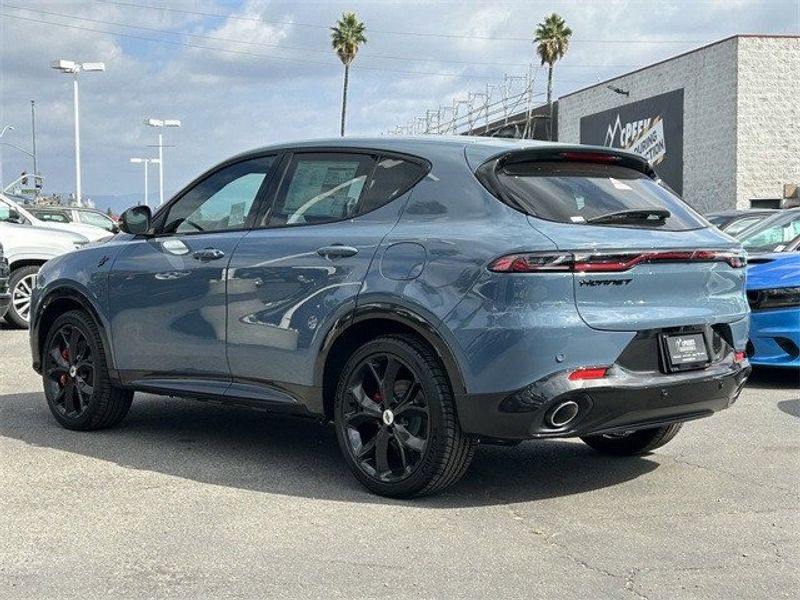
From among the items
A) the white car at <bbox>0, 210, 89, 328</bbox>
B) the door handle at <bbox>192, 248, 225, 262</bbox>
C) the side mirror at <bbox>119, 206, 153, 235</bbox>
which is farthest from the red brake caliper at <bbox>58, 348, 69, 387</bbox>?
the white car at <bbox>0, 210, 89, 328</bbox>

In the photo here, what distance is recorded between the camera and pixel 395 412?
4.97m

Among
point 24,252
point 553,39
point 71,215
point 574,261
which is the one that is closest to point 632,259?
point 574,261

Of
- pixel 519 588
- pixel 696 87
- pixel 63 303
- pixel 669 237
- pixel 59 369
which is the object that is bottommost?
pixel 519 588

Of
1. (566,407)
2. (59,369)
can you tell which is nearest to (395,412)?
(566,407)

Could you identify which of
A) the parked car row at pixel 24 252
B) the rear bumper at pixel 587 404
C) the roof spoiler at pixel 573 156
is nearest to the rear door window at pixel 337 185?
the roof spoiler at pixel 573 156

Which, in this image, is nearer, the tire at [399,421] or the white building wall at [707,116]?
the tire at [399,421]

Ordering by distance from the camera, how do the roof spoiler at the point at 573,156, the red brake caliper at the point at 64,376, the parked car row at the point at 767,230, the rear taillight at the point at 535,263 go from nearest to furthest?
the rear taillight at the point at 535,263 < the roof spoiler at the point at 573,156 < the red brake caliper at the point at 64,376 < the parked car row at the point at 767,230

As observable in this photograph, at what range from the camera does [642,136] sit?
1331 inches

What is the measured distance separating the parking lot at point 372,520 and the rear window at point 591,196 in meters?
1.38

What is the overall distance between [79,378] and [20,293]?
25.0 ft

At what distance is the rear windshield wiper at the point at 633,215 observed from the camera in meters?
4.84

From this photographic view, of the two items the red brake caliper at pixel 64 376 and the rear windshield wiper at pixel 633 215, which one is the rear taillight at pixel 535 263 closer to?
the rear windshield wiper at pixel 633 215

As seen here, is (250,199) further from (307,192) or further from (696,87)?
(696,87)

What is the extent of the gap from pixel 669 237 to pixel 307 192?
1973 mm
